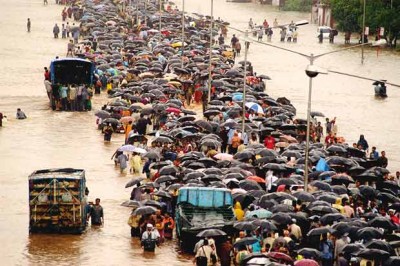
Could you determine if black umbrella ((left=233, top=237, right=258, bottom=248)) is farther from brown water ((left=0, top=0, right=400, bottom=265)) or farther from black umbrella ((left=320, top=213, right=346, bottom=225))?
brown water ((left=0, top=0, right=400, bottom=265))

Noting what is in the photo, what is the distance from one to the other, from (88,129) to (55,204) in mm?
18772

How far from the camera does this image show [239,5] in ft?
431

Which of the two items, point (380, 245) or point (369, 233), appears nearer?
point (380, 245)

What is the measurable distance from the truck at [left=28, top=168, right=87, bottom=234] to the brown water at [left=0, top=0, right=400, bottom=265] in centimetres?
29

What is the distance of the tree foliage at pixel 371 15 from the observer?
86.6m

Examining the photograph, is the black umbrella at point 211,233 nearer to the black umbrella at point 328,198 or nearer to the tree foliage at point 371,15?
the black umbrella at point 328,198

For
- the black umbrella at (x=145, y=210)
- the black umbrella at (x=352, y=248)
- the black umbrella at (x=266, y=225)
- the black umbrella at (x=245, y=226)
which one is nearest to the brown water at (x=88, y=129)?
the black umbrella at (x=145, y=210)

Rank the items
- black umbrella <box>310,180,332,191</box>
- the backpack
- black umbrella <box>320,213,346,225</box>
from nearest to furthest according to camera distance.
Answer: the backpack < black umbrella <box>320,213,346,225</box> < black umbrella <box>310,180,332,191</box>

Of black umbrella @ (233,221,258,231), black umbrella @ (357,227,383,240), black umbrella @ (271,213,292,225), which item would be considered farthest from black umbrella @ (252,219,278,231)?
black umbrella @ (357,227,383,240)

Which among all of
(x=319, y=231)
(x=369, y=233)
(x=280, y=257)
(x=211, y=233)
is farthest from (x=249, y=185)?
(x=280, y=257)

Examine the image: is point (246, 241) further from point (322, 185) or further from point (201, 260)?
point (322, 185)

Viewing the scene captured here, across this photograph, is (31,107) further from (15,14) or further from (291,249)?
(15,14)

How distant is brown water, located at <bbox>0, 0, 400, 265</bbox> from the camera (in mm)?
32281

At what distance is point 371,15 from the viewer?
89188 mm
